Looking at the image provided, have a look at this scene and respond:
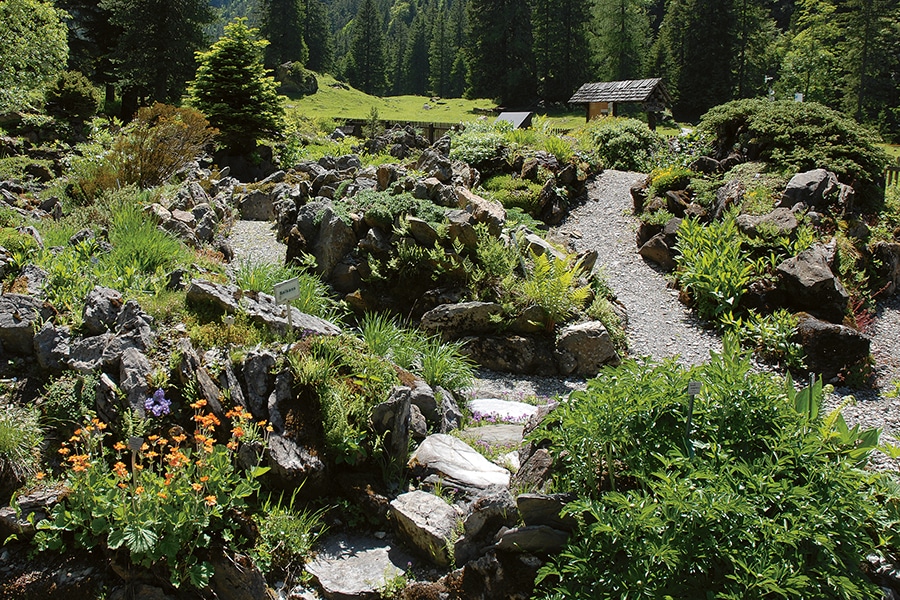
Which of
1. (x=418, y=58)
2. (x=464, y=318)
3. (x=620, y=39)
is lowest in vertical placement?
(x=464, y=318)

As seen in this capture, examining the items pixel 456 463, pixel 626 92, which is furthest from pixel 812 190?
pixel 626 92

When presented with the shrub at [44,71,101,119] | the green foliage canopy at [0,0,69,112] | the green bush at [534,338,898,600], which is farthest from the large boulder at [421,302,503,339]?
the shrub at [44,71,101,119]

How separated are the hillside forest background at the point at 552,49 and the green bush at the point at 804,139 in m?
7.23

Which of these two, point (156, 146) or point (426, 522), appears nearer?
point (426, 522)

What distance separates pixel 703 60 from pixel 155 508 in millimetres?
52903

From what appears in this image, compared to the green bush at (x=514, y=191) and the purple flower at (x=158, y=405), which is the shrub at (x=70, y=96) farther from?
the purple flower at (x=158, y=405)

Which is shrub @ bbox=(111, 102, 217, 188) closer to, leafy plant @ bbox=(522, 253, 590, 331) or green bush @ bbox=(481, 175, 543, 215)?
green bush @ bbox=(481, 175, 543, 215)

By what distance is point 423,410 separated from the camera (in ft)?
20.3

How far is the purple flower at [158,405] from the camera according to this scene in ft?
15.6

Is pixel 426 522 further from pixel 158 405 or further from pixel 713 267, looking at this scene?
pixel 713 267

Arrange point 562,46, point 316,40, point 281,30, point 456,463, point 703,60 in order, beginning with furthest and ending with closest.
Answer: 1. point 316,40
2. point 281,30
3. point 562,46
4. point 703,60
5. point 456,463

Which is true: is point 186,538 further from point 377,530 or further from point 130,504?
point 377,530

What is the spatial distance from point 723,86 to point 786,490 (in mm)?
50819

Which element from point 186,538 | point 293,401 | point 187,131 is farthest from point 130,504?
point 187,131
